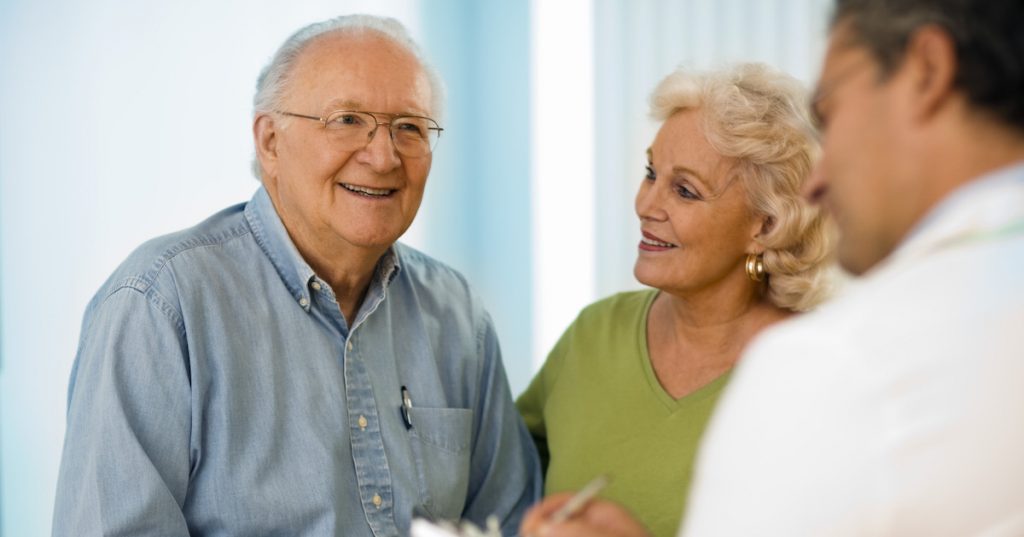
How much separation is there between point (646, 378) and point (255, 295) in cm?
76

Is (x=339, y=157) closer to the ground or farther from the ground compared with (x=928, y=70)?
closer to the ground

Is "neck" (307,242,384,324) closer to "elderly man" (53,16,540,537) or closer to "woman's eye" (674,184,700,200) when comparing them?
"elderly man" (53,16,540,537)

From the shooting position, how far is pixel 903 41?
0.85 metres

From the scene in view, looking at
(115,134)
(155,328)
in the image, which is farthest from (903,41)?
(115,134)

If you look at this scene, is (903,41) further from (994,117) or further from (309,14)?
(309,14)

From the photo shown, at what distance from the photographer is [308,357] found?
1.86 meters

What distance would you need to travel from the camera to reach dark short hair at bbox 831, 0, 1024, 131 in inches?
32.1

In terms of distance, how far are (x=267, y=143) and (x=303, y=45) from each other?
0.62 feet

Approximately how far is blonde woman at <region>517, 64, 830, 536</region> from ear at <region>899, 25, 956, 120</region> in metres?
1.18

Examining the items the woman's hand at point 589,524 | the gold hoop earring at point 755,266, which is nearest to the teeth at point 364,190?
the gold hoop earring at point 755,266

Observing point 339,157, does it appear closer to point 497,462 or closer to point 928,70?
point 497,462

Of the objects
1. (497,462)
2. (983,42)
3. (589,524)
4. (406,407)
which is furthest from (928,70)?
(497,462)

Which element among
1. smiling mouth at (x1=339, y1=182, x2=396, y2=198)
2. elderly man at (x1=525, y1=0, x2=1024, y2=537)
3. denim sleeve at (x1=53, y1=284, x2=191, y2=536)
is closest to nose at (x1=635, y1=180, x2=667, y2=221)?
smiling mouth at (x1=339, y1=182, x2=396, y2=198)

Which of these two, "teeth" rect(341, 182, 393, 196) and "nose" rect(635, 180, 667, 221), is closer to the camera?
"teeth" rect(341, 182, 393, 196)
